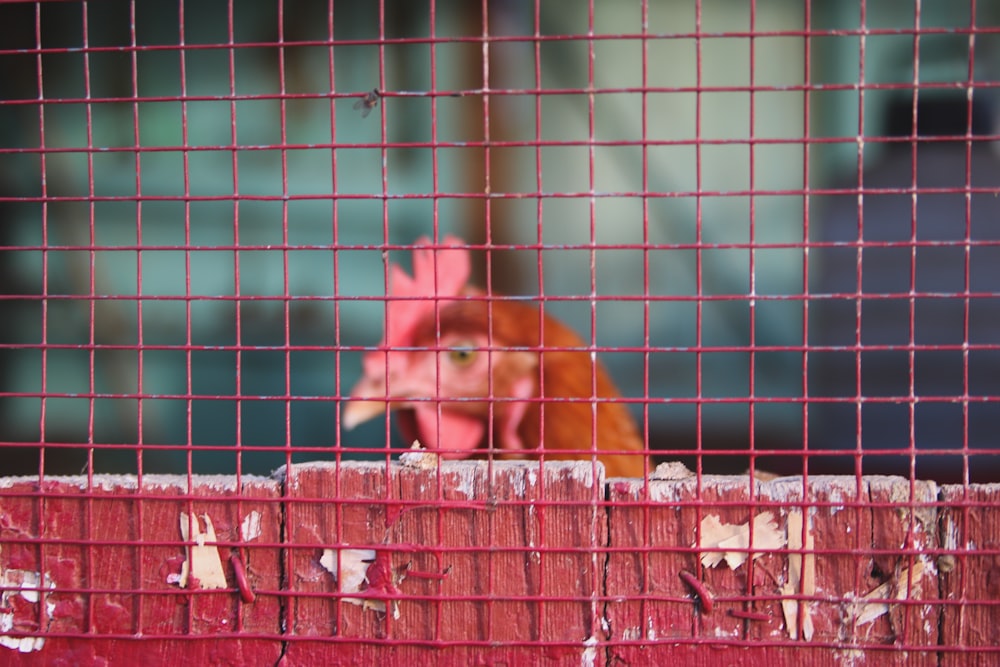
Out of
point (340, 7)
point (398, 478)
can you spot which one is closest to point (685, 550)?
point (398, 478)

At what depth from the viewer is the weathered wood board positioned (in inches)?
57.1

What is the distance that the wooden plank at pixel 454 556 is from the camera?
1.47 metres

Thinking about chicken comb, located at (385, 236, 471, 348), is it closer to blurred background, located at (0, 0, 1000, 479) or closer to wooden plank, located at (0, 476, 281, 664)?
wooden plank, located at (0, 476, 281, 664)

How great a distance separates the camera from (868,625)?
1454mm

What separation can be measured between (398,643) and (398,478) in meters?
0.28

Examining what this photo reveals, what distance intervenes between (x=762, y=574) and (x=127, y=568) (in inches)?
43.2

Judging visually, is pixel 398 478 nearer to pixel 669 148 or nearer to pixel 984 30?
pixel 984 30

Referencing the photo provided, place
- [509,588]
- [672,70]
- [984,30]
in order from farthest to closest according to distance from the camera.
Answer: [672,70] → [509,588] → [984,30]

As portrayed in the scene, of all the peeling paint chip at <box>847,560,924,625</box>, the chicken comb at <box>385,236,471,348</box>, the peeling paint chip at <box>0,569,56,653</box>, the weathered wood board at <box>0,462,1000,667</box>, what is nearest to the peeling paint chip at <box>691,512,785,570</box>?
the weathered wood board at <box>0,462,1000,667</box>

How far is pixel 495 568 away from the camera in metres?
1.49

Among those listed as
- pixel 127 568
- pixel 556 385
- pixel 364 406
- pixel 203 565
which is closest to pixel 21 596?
pixel 127 568

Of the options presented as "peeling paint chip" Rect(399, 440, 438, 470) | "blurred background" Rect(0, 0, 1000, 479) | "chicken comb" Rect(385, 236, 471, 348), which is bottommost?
"peeling paint chip" Rect(399, 440, 438, 470)

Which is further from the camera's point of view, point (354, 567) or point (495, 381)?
point (495, 381)

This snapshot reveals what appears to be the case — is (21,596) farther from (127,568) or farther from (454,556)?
(454,556)
